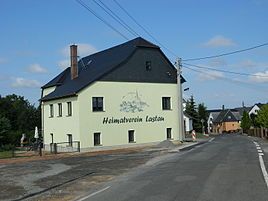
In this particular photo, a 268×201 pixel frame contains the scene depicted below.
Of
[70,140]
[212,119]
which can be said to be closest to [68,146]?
[70,140]

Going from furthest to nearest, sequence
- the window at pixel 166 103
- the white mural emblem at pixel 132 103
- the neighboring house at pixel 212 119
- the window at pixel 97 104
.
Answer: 1. the neighboring house at pixel 212 119
2. the window at pixel 166 103
3. the white mural emblem at pixel 132 103
4. the window at pixel 97 104

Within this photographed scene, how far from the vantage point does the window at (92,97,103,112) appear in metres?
40.4

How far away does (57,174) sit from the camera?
20.7 m

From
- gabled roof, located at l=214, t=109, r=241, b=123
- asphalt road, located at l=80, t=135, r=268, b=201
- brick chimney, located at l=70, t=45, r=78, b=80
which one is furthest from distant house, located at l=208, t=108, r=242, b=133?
asphalt road, located at l=80, t=135, r=268, b=201

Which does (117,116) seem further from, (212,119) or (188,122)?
Result: (212,119)

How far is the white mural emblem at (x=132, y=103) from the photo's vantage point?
140 feet

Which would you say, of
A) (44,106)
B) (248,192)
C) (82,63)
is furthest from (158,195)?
(82,63)

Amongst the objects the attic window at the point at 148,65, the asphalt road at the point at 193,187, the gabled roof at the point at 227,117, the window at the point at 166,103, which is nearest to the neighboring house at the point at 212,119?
the gabled roof at the point at 227,117

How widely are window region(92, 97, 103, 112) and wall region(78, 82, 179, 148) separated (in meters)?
0.33

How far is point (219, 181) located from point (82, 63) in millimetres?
39777

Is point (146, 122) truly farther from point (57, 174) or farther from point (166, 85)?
point (57, 174)

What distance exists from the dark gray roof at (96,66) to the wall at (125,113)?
1.49 m

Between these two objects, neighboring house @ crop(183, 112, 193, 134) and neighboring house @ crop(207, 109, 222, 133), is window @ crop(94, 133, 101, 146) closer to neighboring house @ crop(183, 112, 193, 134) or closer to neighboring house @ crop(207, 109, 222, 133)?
neighboring house @ crop(183, 112, 193, 134)

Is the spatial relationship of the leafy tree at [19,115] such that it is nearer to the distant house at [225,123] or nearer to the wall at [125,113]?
the wall at [125,113]
